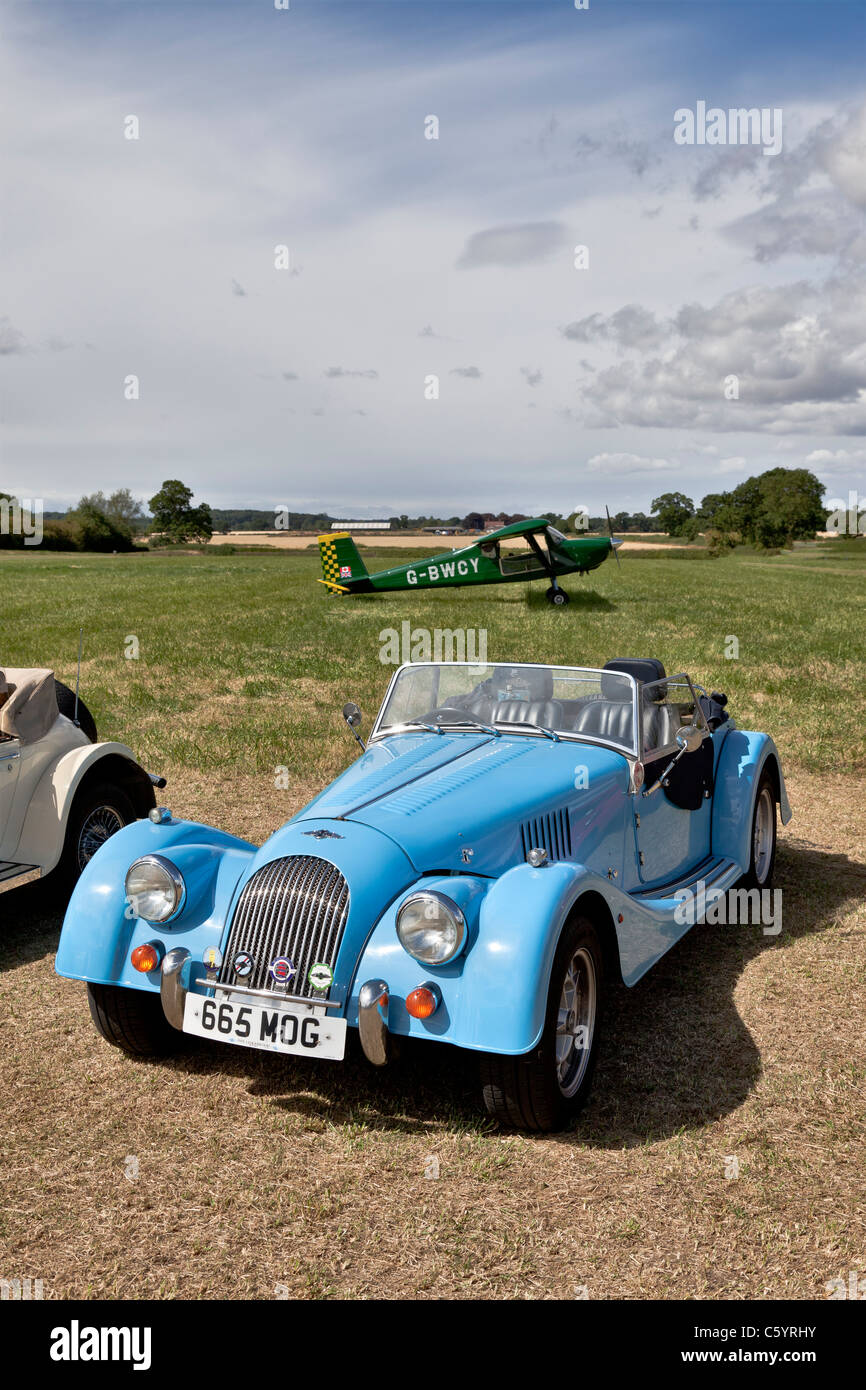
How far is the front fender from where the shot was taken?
3.94 metres

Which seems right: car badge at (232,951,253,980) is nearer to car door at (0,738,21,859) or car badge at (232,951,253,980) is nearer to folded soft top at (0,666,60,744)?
car door at (0,738,21,859)

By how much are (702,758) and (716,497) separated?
152 meters

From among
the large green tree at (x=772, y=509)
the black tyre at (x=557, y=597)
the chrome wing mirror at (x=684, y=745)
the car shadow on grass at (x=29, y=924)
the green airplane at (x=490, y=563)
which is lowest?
the car shadow on grass at (x=29, y=924)

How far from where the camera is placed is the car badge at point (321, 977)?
4.14 m

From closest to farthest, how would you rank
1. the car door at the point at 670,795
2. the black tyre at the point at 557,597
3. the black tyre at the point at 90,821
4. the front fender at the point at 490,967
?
the front fender at the point at 490,967 → the car door at the point at 670,795 → the black tyre at the point at 90,821 → the black tyre at the point at 557,597

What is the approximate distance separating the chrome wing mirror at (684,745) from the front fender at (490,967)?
1.88 metres

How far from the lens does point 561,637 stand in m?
24.5

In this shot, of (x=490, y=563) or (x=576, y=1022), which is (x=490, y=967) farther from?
(x=490, y=563)

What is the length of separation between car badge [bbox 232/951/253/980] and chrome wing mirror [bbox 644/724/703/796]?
2.66 m

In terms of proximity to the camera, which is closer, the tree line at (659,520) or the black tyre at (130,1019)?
the black tyre at (130,1019)

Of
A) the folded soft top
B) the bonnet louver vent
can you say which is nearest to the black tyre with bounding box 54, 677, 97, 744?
the folded soft top

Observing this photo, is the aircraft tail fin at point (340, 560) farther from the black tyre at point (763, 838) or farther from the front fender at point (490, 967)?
the front fender at point (490, 967)

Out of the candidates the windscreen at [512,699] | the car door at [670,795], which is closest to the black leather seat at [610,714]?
the windscreen at [512,699]
